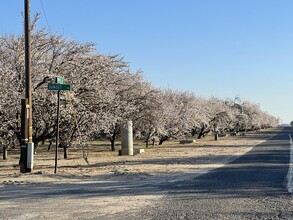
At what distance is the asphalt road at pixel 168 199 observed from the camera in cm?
Answer: 784

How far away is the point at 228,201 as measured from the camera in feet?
30.2

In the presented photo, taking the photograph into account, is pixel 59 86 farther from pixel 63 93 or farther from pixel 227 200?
A: pixel 227 200

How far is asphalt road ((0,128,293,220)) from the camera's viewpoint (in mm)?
7836

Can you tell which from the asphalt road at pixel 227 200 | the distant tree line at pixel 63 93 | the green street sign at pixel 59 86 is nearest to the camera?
the asphalt road at pixel 227 200

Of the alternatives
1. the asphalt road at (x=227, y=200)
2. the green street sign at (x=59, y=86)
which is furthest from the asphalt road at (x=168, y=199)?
the green street sign at (x=59, y=86)

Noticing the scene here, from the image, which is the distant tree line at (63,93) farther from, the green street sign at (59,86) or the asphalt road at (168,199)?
the asphalt road at (168,199)

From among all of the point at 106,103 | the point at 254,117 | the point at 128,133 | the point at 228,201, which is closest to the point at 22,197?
the point at 228,201

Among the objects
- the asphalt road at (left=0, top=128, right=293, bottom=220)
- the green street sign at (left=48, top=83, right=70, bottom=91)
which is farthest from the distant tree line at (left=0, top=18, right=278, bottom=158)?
the asphalt road at (left=0, top=128, right=293, bottom=220)

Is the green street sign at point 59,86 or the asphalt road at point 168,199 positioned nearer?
the asphalt road at point 168,199

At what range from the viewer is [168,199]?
31.1ft

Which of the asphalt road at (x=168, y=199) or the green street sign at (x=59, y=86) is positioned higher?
the green street sign at (x=59, y=86)

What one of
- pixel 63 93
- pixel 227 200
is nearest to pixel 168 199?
pixel 227 200

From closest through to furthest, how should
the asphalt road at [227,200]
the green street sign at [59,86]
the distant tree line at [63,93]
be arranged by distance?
1. the asphalt road at [227,200]
2. the green street sign at [59,86]
3. the distant tree line at [63,93]

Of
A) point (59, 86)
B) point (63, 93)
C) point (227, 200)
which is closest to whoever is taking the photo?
point (227, 200)
